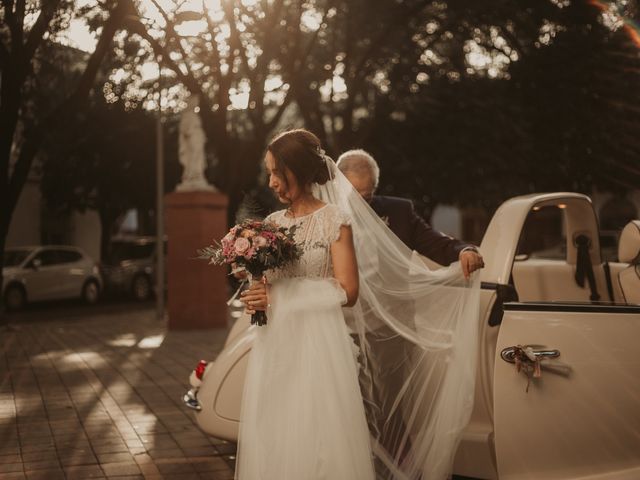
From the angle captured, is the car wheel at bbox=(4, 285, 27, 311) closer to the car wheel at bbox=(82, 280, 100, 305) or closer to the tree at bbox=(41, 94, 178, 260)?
the car wheel at bbox=(82, 280, 100, 305)

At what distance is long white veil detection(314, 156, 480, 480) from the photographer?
14.4 ft

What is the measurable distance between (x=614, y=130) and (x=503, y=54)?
6.35 m

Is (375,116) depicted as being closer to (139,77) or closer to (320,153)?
(139,77)

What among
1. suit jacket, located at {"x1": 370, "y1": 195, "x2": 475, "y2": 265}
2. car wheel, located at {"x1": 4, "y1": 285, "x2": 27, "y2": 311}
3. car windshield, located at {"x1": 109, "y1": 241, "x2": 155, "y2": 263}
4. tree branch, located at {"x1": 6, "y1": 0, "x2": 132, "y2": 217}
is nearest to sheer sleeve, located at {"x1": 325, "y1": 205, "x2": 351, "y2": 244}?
suit jacket, located at {"x1": 370, "y1": 195, "x2": 475, "y2": 265}

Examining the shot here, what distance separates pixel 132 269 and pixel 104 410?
1716 cm

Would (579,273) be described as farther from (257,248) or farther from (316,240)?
(257,248)

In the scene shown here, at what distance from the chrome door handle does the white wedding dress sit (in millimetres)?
725

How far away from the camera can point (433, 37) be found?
63.7ft

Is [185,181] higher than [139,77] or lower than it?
lower

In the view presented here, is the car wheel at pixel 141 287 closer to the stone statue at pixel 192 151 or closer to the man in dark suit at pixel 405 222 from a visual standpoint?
the stone statue at pixel 192 151

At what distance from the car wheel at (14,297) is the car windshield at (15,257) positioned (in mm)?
607

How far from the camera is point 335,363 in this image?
3896 millimetres

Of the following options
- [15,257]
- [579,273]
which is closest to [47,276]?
[15,257]

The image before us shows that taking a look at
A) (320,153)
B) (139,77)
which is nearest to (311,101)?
(139,77)
